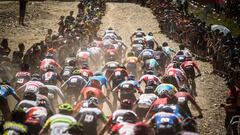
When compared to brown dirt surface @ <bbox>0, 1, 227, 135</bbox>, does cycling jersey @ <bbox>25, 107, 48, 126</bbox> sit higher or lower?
higher

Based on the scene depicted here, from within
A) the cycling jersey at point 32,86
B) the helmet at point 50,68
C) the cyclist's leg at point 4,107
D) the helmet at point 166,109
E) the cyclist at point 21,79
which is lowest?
the cyclist's leg at point 4,107

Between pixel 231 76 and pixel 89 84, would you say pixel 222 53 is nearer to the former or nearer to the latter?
pixel 231 76

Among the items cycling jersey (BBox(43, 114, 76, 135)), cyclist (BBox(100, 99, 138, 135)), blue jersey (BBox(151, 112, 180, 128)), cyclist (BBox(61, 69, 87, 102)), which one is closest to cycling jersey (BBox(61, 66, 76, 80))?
cyclist (BBox(61, 69, 87, 102))

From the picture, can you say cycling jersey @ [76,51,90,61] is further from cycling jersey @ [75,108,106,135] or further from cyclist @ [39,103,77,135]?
cyclist @ [39,103,77,135]

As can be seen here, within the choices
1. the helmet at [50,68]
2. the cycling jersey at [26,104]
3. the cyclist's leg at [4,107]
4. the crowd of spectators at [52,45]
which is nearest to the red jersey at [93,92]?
the cycling jersey at [26,104]

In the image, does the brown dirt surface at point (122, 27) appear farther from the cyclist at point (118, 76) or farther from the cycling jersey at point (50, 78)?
the cycling jersey at point (50, 78)

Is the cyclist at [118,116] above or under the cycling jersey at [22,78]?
above

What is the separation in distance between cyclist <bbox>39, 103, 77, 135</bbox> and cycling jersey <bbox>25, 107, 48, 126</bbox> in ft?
2.40

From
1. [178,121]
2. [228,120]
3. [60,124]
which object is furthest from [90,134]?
[228,120]

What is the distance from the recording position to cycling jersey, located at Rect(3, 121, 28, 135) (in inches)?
388

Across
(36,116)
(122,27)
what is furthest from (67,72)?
(122,27)

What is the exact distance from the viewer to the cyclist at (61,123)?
1038 centimetres

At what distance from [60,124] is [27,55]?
8.80m

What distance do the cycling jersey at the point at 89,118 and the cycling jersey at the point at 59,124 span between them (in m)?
0.81
